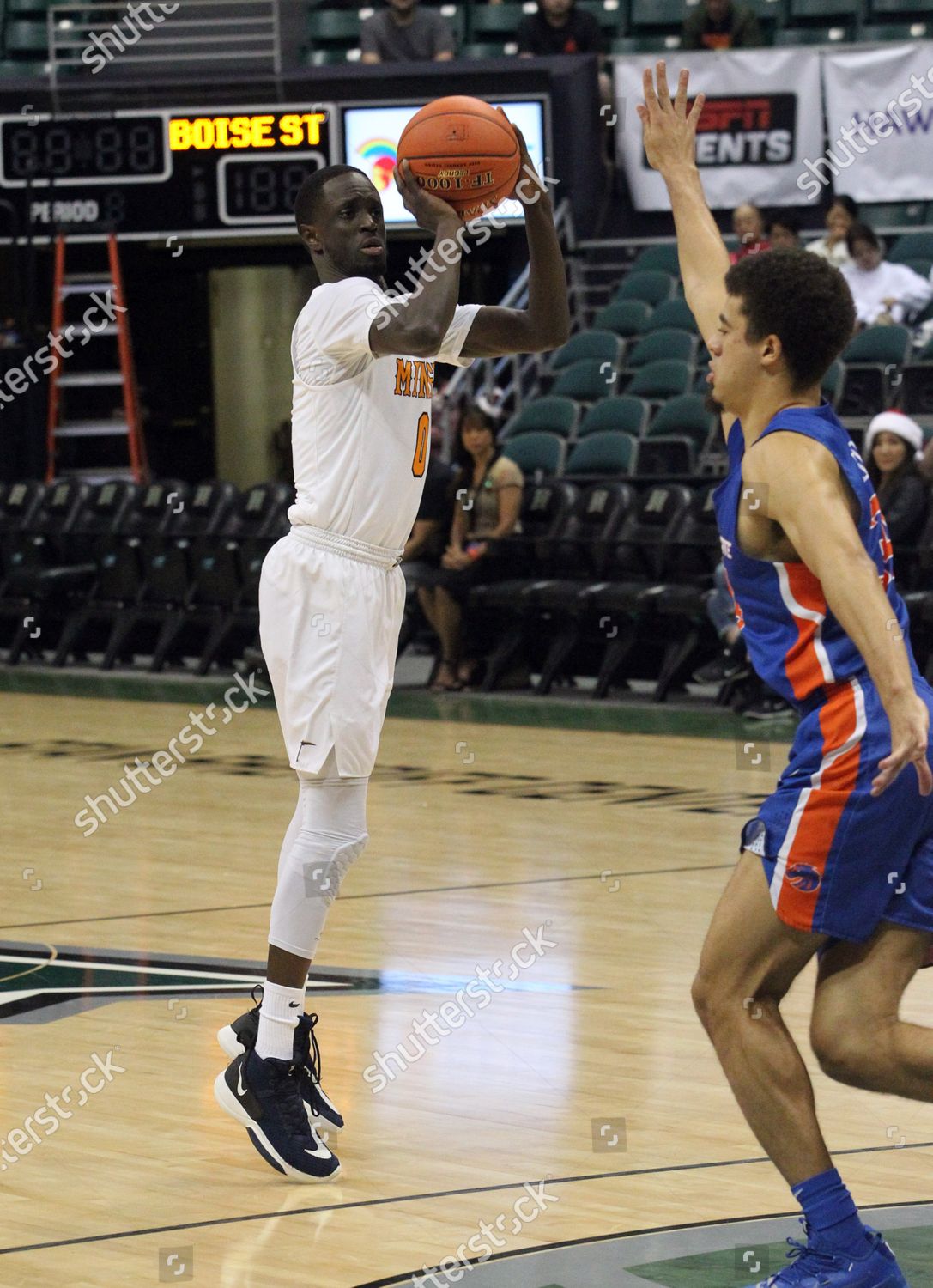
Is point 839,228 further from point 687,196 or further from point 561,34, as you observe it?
point 687,196

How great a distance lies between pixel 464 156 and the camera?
424cm

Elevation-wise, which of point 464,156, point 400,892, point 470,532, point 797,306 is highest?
point 464,156

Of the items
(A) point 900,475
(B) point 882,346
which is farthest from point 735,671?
(B) point 882,346

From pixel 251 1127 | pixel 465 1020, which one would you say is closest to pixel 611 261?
pixel 465 1020

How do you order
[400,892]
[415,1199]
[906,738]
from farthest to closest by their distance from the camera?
[400,892] → [415,1199] → [906,738]

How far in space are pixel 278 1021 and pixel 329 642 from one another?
0.74 m

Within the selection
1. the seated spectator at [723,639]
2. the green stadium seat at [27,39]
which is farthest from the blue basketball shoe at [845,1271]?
the green stadium seat at [27,39]

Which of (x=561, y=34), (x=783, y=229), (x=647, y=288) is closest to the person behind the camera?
(x=783, y=229)

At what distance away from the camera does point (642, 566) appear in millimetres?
11992

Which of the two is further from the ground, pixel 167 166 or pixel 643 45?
pixel 643 45

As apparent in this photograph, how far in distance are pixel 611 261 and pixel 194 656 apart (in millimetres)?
4741

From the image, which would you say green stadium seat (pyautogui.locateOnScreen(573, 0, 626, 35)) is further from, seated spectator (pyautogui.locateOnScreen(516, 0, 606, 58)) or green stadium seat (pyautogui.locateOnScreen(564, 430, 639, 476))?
green stadium seat (pyautogui.locateOnScreen(564, 430, 639, 476))

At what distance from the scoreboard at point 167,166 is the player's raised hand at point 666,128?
36.4 ft

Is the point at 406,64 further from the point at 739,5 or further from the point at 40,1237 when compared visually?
the point at 40,1237
